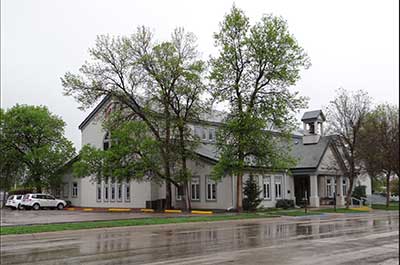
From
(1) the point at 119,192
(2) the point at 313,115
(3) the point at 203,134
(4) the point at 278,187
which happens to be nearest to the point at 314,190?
(4) the point at 278,187

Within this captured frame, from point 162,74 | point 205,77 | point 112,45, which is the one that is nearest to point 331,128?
point 205,77

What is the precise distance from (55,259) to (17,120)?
141 ft

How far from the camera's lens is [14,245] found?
55.9 feet

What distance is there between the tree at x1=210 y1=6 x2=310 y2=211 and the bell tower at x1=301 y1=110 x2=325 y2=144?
13.0 meters

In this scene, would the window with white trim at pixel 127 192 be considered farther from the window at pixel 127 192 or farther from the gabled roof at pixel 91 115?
the gabled roof at pixel 91 115

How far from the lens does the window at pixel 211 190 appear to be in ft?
134

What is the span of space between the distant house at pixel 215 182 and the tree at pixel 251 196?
1217 mm

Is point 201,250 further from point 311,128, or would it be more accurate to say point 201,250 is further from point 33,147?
point 33,147

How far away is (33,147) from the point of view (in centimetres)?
5306

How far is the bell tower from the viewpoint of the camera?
48250 millimetres

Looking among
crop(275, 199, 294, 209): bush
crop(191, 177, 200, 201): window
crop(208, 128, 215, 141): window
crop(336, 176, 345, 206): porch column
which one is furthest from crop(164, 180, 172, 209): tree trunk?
crop(336, 176, 345, 206): porch column

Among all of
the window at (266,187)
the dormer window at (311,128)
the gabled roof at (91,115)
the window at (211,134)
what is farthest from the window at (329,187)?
the gabled roof at (91,115)

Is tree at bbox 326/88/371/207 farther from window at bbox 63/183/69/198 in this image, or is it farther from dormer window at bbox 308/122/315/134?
window at bbox 63/183/69/198

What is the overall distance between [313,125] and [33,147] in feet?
98.8
